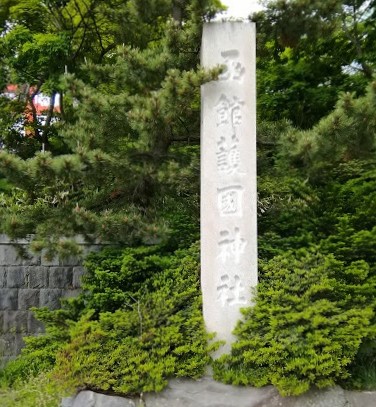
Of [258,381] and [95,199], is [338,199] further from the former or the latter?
[95,199]

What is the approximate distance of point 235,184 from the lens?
4.29 m

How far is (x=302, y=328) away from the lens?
3771 millimetres

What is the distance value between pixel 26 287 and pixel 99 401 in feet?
8.01

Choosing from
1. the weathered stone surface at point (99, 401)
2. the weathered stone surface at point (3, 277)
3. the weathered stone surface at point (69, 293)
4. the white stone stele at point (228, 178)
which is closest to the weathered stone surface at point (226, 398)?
the weathered stone surface at point (99, 401)

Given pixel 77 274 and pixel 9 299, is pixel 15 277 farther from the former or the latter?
Answer: pixel 77 274

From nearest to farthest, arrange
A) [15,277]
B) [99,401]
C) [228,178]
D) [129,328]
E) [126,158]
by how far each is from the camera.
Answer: [99,401] → [129,328] → [228,178] → [126,158] → [15,277]

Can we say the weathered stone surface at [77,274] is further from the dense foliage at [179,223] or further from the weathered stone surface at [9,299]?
the dense foliage at [179,223]

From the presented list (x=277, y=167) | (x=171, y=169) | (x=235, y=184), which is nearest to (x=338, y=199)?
(x=277, y=167)

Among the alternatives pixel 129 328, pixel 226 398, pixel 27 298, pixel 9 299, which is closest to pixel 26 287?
pixel 27 298

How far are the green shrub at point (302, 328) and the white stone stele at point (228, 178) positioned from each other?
211 mm

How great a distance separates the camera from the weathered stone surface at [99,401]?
370 centimetres

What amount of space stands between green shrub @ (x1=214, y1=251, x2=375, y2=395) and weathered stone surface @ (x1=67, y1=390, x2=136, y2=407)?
2.51 ft

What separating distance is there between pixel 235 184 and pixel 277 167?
78 centimetres

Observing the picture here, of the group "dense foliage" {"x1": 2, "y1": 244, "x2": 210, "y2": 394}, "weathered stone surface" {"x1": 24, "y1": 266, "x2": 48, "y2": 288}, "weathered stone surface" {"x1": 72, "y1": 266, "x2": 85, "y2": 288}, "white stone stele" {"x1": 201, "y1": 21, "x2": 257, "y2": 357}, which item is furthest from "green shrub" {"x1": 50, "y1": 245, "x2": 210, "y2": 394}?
"weathered stone surface" {"x1": 24, "y1": 266, "x2": 48, "y2": 288}
